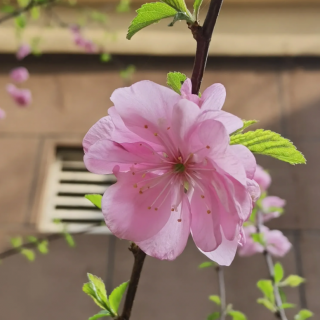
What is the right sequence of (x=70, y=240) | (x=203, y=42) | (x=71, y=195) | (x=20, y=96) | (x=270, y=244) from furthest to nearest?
(x=20, y=96) → (x=71, y=195) → (x=70, y=240) → (x=270, y=244) → (x=203, y=42)

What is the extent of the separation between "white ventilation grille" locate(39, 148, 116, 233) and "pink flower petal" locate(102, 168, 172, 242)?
3.69 feet

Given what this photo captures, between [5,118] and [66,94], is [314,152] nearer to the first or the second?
[66,94]

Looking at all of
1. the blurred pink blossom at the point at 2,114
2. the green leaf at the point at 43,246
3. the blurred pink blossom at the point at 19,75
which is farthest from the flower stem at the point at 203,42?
the blurred pink blossom at the point at 19,75

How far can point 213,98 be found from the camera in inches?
11.6

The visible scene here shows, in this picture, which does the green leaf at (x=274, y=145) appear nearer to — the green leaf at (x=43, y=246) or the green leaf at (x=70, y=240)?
the green leaf at (x=70, y=240)

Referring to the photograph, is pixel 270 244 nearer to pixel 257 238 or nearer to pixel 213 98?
pixel 257 238

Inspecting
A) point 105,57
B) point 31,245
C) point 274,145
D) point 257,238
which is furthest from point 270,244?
point 105,57

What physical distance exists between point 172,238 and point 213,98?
0.46 ft

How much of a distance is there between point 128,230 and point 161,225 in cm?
4

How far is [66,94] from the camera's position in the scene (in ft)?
5.73

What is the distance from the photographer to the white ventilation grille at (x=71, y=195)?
56.9 inches

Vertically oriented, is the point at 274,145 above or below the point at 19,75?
A: below

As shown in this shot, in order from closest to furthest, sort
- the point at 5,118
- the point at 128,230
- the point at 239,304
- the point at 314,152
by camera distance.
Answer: the point at 128,230 → the point at 239,304 → the point at 314,152 → the point at 5,118

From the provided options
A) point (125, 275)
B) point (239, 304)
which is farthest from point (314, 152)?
point (125, 275)
